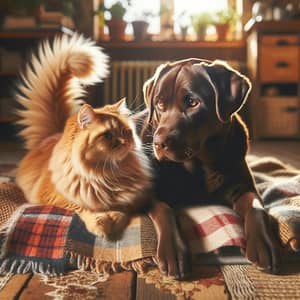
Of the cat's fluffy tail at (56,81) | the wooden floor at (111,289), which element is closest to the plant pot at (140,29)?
the cat's fluffy tail at (56,81)

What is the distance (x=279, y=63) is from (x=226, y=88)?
2813mm

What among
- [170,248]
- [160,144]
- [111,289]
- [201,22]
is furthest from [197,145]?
[201,22]

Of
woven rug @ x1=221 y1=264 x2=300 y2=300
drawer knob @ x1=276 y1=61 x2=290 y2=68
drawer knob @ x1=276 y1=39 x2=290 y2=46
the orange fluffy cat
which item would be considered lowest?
woven rug @ x1=221 y1=264 x2=300 y2=300

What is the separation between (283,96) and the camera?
3.57m

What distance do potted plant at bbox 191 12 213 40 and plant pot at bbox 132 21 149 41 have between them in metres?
0.39

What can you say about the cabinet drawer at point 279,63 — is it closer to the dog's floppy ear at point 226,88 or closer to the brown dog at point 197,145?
the brown dog at point 197,145

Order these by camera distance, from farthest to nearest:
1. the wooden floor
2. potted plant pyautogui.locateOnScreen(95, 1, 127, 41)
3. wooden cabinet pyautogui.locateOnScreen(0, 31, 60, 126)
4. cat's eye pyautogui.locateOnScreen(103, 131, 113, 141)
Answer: potted plant pyautogui.locateOnScreen(95, 1, 127, 41) → wooden cabinet pyautogui.locateOnScreen(0, 31, 60, 126) → cat's eye pyautogui.locateOnScreen(103, 131, 113, 141) → the wooden floor

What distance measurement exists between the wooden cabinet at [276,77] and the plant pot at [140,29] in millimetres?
857

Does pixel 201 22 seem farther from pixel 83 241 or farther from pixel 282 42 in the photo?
pixel 83 241

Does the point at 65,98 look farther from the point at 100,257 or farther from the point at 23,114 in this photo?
the point at 100,257

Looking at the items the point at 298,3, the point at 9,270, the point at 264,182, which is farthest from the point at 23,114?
the point at 298,3

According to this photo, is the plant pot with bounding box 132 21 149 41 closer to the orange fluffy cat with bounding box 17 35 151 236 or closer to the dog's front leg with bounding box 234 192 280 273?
the orange fluffy cat with bounding box 17 35 151 236

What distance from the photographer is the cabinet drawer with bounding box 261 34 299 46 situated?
11.4ft

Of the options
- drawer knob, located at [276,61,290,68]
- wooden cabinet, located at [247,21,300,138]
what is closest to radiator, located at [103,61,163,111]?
wooden cabinet, located at [247,21,300,138]
